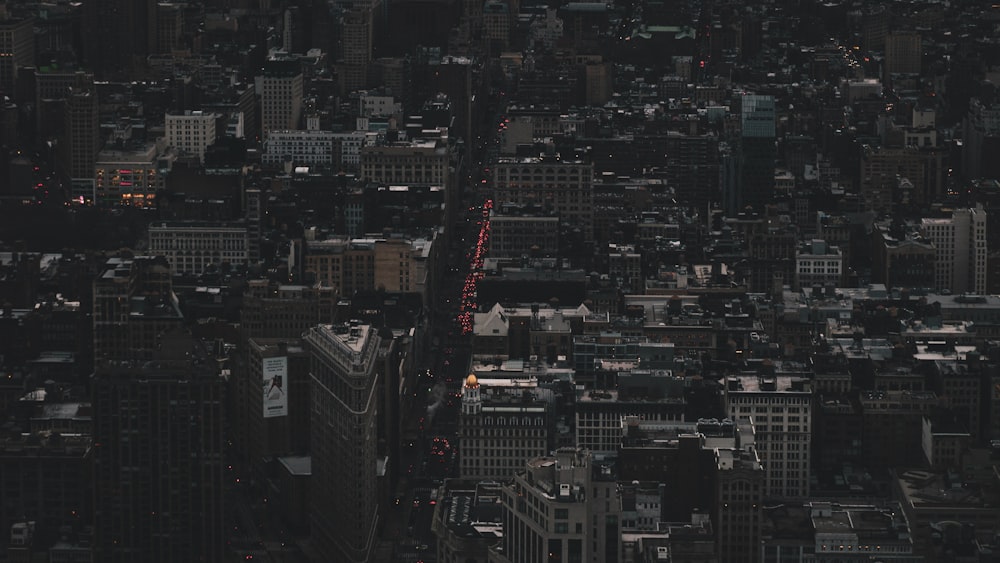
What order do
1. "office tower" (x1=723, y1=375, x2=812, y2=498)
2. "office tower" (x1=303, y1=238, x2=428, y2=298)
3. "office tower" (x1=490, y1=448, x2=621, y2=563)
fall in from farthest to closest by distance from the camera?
"office tower" (x1=303, y1=238, x2=428, y2=298) < "office tower" (x1=723, y1=375, x2=812, y2=498) < "office tower" (x1=490, y1=448, x2=621, y2=563)

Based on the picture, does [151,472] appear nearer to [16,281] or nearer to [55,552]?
[55,552]

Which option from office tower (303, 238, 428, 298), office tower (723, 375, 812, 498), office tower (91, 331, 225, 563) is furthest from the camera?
office tower (303, 238, 428, 298)

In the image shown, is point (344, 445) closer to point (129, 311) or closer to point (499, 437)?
point (499, 437)

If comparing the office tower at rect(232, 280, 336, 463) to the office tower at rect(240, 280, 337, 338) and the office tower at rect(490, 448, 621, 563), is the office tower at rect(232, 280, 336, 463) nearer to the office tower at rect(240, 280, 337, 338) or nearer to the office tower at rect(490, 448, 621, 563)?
the office tower at rect(240, 280, 337, 338)

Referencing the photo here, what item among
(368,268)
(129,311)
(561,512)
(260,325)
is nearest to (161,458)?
(260,325)

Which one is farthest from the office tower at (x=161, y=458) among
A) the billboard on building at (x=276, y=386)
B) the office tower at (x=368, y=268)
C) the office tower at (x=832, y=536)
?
the office tower at (x=368, y=268)

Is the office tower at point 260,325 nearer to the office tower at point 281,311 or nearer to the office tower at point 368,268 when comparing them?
the office tower at point 281,311

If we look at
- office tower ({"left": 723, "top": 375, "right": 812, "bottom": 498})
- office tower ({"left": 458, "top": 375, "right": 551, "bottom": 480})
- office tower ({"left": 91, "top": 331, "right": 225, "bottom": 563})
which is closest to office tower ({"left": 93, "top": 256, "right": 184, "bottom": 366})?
office tower ({"left": 458, "top": 375, "right": 551, "bottom": 480})
